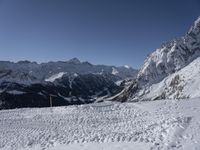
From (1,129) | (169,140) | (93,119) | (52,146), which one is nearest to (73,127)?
(93,119)

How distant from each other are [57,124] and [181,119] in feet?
39.8

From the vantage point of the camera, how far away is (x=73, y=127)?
26.1m

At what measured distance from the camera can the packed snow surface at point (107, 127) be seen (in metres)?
18.9

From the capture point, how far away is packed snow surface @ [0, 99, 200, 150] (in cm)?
1888

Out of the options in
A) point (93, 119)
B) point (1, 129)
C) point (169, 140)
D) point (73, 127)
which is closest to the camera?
point (169, 140)

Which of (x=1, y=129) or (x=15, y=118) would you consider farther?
(x=15, y=118)

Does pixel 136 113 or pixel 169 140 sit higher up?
pixel 136 113

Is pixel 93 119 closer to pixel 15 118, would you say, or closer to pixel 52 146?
pixel 52 146

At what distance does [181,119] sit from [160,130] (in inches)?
114

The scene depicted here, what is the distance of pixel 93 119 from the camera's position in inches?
1097

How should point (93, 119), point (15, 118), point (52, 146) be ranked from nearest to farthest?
point (52, 146) → point (93, 119) → point (15, 118)

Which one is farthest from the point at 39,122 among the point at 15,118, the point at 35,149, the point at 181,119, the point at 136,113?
the point at 181,119

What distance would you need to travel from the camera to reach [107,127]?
24.3 metres

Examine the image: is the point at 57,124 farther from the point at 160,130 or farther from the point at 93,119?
the point at 160,130
